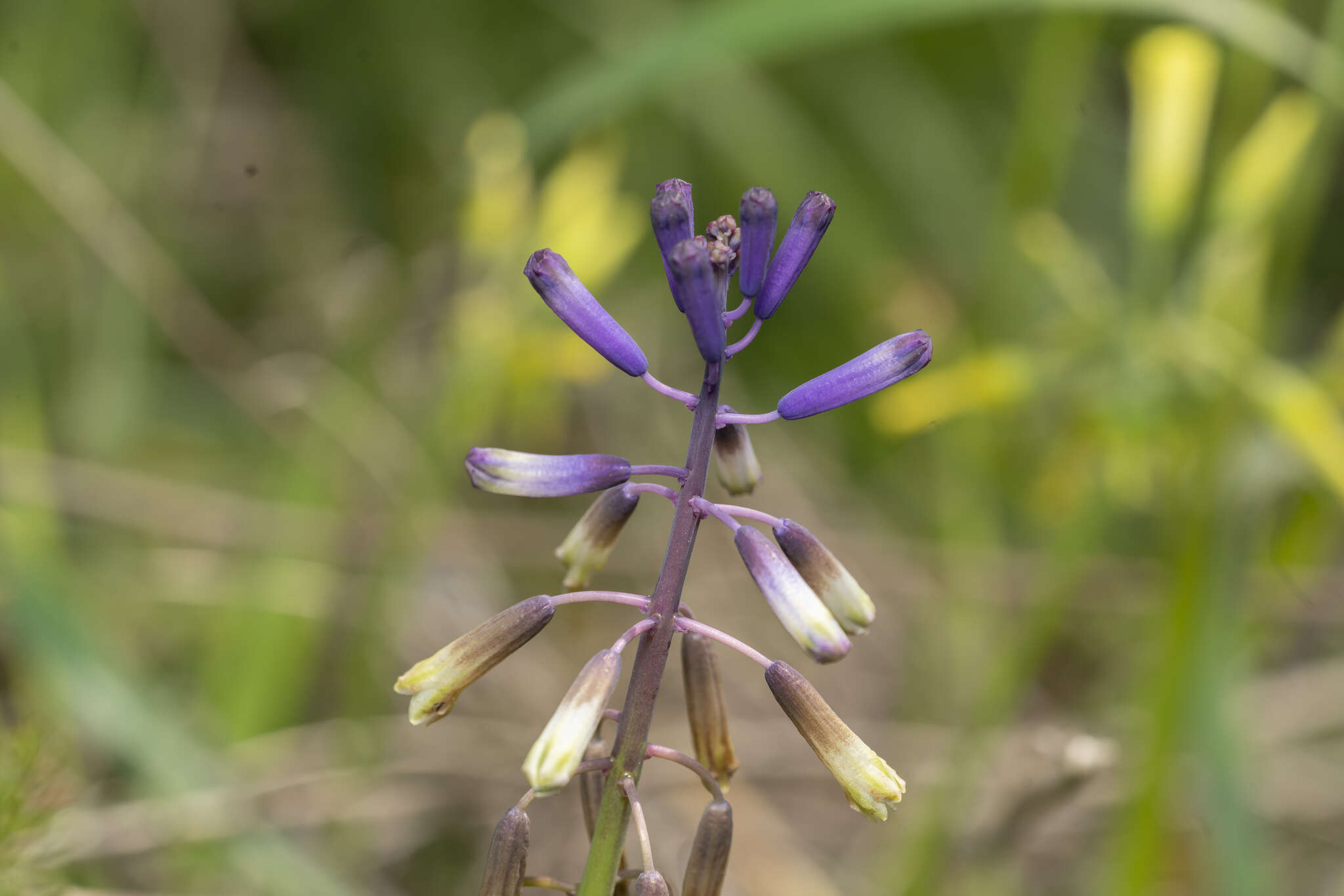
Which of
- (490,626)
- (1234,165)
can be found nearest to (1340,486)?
(1234,165)

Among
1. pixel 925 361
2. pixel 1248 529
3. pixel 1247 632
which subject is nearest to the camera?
pixel 925 361

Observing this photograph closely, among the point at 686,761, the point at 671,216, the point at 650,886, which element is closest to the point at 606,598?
the point at 686,761

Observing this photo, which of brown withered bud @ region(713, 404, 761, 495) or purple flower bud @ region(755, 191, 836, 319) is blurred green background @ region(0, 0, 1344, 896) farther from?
purple flower bud @ region(755, 191, 836, 319)

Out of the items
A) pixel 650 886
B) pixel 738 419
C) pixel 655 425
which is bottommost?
pixel 650 886

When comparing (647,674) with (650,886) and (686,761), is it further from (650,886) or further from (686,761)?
(650,886)

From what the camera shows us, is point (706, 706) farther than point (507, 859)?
Yes

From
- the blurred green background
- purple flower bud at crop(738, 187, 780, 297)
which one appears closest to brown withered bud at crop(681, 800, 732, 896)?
purple flower bud at crop(738, 187, 780, 297)

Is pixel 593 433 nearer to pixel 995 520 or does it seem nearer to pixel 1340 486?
pixel 995 520

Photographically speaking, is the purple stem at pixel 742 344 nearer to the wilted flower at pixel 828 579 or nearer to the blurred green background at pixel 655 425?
the wilted flower at pixel 828 579
